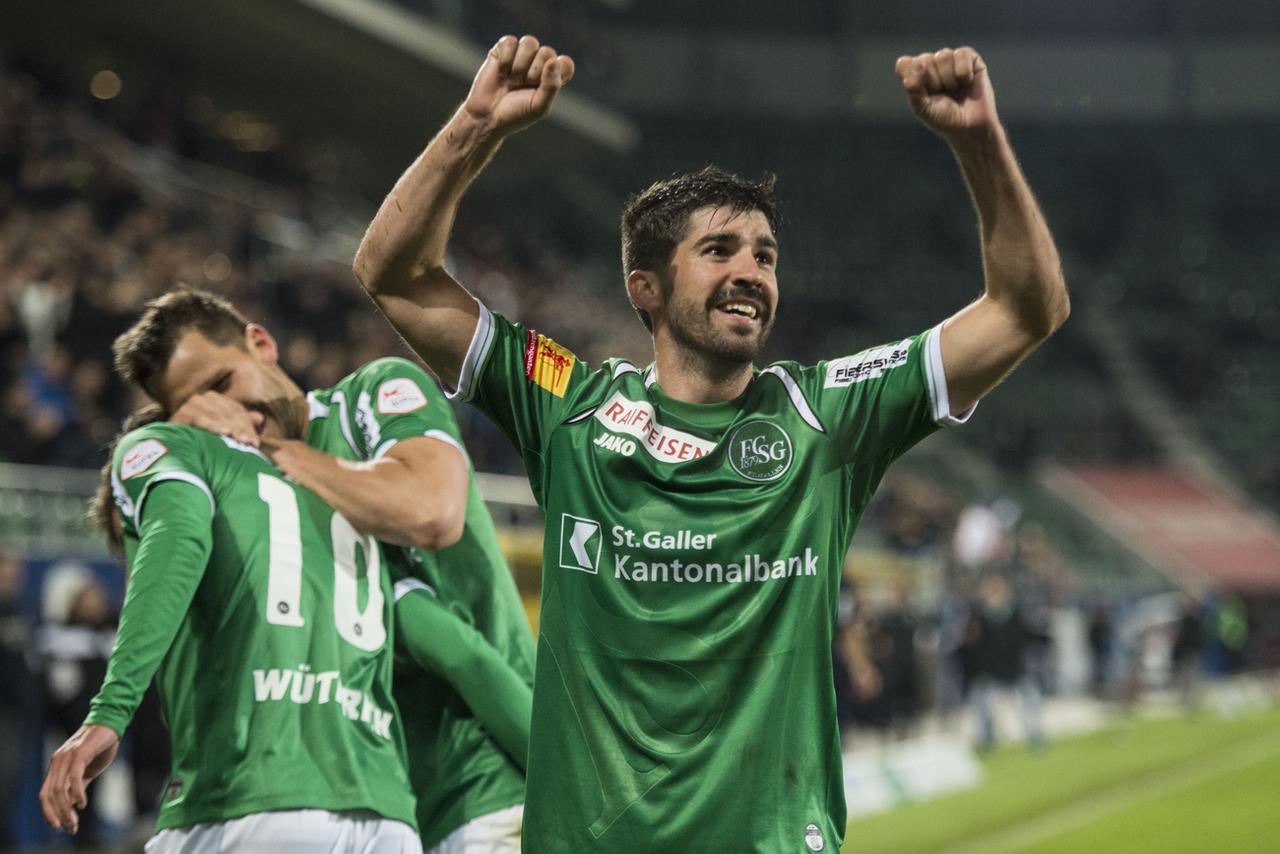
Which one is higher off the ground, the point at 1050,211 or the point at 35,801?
the point at 1050,211

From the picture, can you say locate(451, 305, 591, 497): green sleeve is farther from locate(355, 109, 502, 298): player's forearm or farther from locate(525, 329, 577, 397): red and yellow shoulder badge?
locate(355, 109, 502, 298): player's forearm

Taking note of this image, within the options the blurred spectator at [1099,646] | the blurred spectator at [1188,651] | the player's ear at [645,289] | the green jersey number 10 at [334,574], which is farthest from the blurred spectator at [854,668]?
the player's ear at [645,289]

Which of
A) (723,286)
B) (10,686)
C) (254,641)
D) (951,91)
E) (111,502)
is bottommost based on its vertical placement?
(10,686)

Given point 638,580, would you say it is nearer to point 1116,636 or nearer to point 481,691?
point 481,691

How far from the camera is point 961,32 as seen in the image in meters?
43.7

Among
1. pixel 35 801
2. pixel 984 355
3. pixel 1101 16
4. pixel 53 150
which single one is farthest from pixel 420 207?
pixel 1101 16

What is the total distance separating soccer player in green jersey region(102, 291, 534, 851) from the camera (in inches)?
160

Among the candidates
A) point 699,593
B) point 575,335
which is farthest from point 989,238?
point 575,335

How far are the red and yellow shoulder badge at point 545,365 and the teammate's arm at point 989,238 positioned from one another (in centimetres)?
82

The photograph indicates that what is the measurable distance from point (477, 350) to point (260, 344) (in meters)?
0.95

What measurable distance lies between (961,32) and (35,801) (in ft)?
122

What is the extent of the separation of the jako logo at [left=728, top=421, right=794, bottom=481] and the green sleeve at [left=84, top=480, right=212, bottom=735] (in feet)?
3.88

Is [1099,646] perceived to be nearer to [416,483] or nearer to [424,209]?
[416,483]

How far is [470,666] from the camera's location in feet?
13.6
